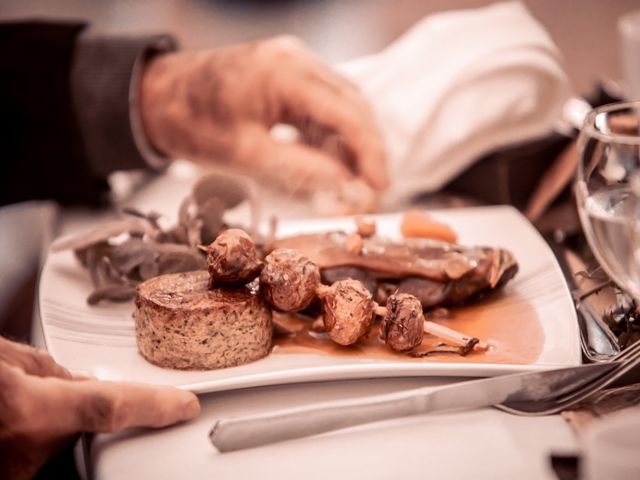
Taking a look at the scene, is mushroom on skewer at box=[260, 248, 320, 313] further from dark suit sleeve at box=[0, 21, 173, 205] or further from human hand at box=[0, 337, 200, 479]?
dark suit sleeve at box=[0, 21, 173, 205]

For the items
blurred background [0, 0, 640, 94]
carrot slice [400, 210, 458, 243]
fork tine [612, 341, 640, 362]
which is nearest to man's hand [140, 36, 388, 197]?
carrot slice [400, 210, 458, 243]

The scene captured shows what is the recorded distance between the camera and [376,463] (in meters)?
0.61

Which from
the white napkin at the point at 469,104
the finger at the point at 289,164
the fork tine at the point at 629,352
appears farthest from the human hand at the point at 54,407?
the white napkin at the point at 469,104

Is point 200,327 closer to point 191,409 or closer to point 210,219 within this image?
point 191,409

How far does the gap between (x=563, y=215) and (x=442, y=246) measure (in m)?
0.39

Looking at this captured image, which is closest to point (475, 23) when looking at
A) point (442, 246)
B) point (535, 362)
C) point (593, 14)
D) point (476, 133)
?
point (476, 133)

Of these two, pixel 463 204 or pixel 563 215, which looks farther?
pixel 463 204

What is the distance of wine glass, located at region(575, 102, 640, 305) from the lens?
25.9 inches

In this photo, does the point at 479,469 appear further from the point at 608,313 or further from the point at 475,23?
the point at 475,23

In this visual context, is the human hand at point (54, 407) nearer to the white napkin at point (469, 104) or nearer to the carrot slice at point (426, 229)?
the carrot slice at point (426, 229)

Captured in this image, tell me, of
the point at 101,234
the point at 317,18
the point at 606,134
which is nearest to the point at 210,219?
the point at 101,234

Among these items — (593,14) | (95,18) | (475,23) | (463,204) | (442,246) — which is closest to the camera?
(442,246)

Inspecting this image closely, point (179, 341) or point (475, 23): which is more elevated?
point (475, 23)

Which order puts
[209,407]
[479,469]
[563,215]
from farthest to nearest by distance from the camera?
[563,215] → [209,407] → [479,469]
